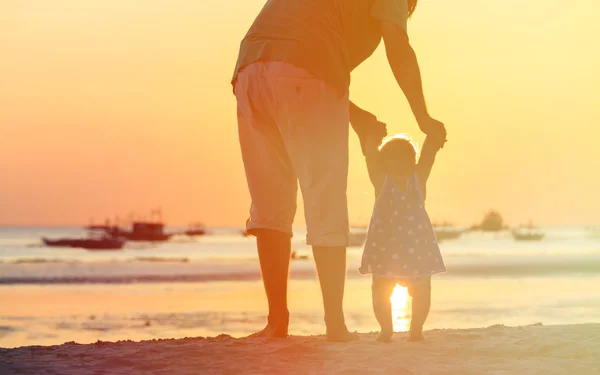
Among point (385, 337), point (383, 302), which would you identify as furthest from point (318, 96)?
point (385, 337)

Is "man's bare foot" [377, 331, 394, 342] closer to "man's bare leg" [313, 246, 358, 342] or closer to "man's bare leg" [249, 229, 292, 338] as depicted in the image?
"man's bare leg" [313, 246, 358, 342]

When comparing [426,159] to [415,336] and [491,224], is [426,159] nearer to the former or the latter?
[415,336]

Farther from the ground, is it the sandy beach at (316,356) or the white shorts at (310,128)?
the white shorts at (310,128)

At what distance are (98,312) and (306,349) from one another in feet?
25.8

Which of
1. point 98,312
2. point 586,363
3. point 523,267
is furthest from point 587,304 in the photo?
point 523,267

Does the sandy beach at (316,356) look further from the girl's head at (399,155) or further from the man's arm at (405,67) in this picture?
the man's arm at (405,67)

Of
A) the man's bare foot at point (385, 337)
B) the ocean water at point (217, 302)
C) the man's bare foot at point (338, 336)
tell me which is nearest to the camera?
the man's bare foot at point (338, 336)

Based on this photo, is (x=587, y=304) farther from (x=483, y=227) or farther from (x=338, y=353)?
(x=483, y=227)

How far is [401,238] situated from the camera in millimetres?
4340

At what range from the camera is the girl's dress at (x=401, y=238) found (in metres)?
4.30

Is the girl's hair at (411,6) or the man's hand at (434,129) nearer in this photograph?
the man's hand at (434,129)

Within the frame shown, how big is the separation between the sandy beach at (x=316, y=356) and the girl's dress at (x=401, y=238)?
36 centimetres

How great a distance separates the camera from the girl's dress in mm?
4297

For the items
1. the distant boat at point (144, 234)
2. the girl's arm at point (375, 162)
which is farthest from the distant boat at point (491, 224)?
the girl's arm at point (375, 162)
